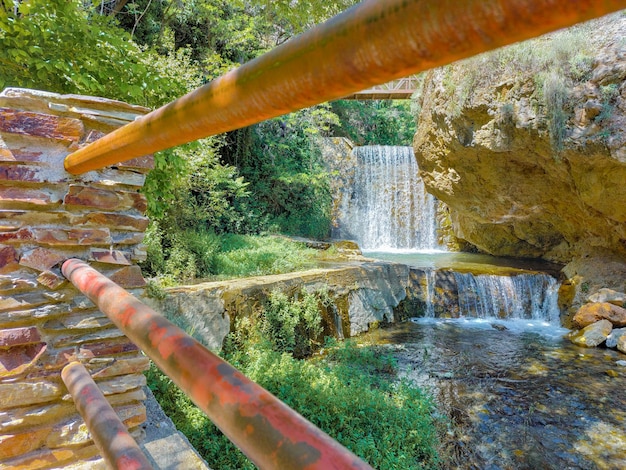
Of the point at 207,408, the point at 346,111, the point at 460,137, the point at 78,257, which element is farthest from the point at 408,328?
the point at 346,111

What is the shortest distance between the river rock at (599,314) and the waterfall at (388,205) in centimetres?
594

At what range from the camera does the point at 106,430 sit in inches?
37.7

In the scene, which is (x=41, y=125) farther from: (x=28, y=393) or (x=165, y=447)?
(x=165, y=447)

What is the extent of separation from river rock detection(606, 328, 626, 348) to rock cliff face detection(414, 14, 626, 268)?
5.99 ft

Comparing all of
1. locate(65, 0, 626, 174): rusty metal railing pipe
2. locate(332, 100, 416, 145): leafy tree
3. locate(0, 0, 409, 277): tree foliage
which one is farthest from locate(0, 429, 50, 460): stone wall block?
locate(332, 100, 416, 145): leafy tree

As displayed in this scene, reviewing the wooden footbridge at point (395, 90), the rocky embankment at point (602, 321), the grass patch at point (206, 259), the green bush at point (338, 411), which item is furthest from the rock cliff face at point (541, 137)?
the wooden footbridge at point (395, 90)

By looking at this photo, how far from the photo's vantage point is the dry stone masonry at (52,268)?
5.06ft

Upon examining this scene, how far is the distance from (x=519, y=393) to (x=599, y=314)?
2.91m

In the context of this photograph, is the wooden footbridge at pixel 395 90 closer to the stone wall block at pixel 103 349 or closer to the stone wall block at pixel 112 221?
the stone wall block at pixel 112 221

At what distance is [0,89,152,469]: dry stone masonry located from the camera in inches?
60.7

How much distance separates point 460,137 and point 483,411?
490 centimetres

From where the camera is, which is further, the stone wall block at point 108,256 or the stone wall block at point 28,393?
the stone wall block at point 108,256

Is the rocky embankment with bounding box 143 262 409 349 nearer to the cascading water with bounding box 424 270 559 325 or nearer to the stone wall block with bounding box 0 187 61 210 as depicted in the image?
the cascading water with bounding box 424 270 559 325

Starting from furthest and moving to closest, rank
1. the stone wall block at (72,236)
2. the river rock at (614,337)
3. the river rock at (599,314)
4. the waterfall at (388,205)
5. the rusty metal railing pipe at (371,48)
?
the waterfall at (388,205) → the river rock at (599,314) → the river rock at (614,337) → the stone wall block at (72,236) → the rusty metal railing pipe at (371,48)
